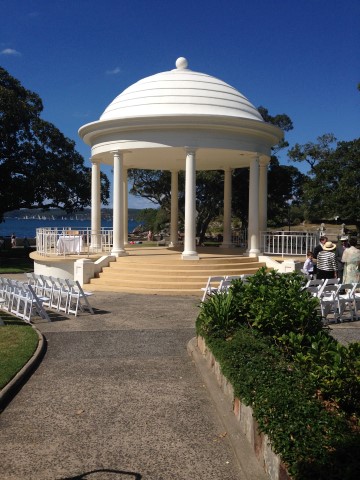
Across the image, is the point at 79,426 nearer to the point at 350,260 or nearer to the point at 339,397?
the point at 339,397

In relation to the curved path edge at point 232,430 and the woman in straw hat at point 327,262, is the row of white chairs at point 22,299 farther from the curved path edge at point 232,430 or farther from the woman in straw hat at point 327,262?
the woman in straw hat at point 327,262

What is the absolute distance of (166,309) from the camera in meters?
12.0

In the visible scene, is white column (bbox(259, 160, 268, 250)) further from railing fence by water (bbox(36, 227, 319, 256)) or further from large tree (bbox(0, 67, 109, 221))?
large tree (bbox(0, 67, 109, 221))

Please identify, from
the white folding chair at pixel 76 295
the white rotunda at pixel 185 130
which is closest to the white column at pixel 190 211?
the white rotunda at pixel 185 130

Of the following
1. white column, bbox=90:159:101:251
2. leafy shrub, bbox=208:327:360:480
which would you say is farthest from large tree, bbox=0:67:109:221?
leafy shrub, bbox=208:327:360:480

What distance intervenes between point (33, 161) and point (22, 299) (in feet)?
74.3

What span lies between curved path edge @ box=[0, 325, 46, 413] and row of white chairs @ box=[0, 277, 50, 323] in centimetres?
227

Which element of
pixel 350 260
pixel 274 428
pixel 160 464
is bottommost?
pixel 160 464

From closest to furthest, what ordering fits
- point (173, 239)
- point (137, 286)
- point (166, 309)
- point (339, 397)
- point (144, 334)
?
1. point (339, 397)
2. point (144, 334)
3. point (166, 309)
4. point (137, 286)
5. point (173, 239)

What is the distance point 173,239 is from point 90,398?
18.0m

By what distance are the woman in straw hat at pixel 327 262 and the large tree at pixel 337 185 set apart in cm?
1957

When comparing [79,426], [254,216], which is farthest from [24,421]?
[254,216]

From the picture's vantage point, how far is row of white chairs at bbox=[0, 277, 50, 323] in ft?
34.5

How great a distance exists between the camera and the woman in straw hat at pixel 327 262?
13031 mm
